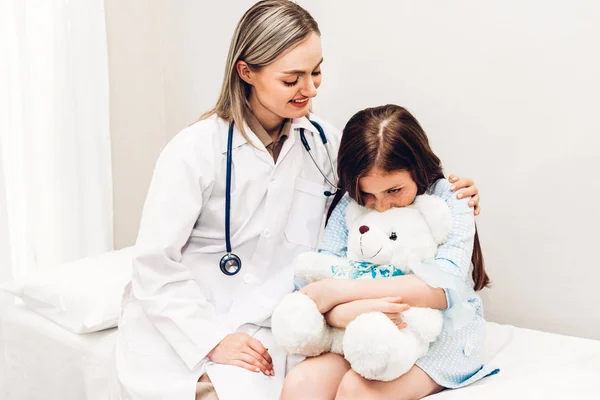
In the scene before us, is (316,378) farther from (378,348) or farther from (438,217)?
(438,217)

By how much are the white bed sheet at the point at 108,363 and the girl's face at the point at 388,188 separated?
1.34ft

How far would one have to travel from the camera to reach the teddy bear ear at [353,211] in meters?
1.41

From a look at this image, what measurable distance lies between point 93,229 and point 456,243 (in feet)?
5.07

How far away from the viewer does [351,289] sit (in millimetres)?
1260

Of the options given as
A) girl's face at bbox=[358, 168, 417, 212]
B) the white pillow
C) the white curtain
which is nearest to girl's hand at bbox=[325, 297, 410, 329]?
girl's face at bbox=[358, 168, 417, 212]

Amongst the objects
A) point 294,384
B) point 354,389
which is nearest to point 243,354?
point 294,384

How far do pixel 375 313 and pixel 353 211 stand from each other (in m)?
0.33

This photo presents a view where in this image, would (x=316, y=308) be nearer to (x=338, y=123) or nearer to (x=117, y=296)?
(x=117, y=296)

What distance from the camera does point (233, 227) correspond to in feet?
4.93

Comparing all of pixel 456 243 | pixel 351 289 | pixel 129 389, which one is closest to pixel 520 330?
pixel 456 243

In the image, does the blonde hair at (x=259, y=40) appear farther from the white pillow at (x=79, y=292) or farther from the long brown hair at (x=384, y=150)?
the white pillow at (x=79, y=292)

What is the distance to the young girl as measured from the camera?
1220mm

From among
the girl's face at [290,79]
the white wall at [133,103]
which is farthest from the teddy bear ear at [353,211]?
the white wall at [133,103]

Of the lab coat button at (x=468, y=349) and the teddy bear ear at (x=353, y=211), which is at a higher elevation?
the teddy bear ear at (x=353, y=211)
